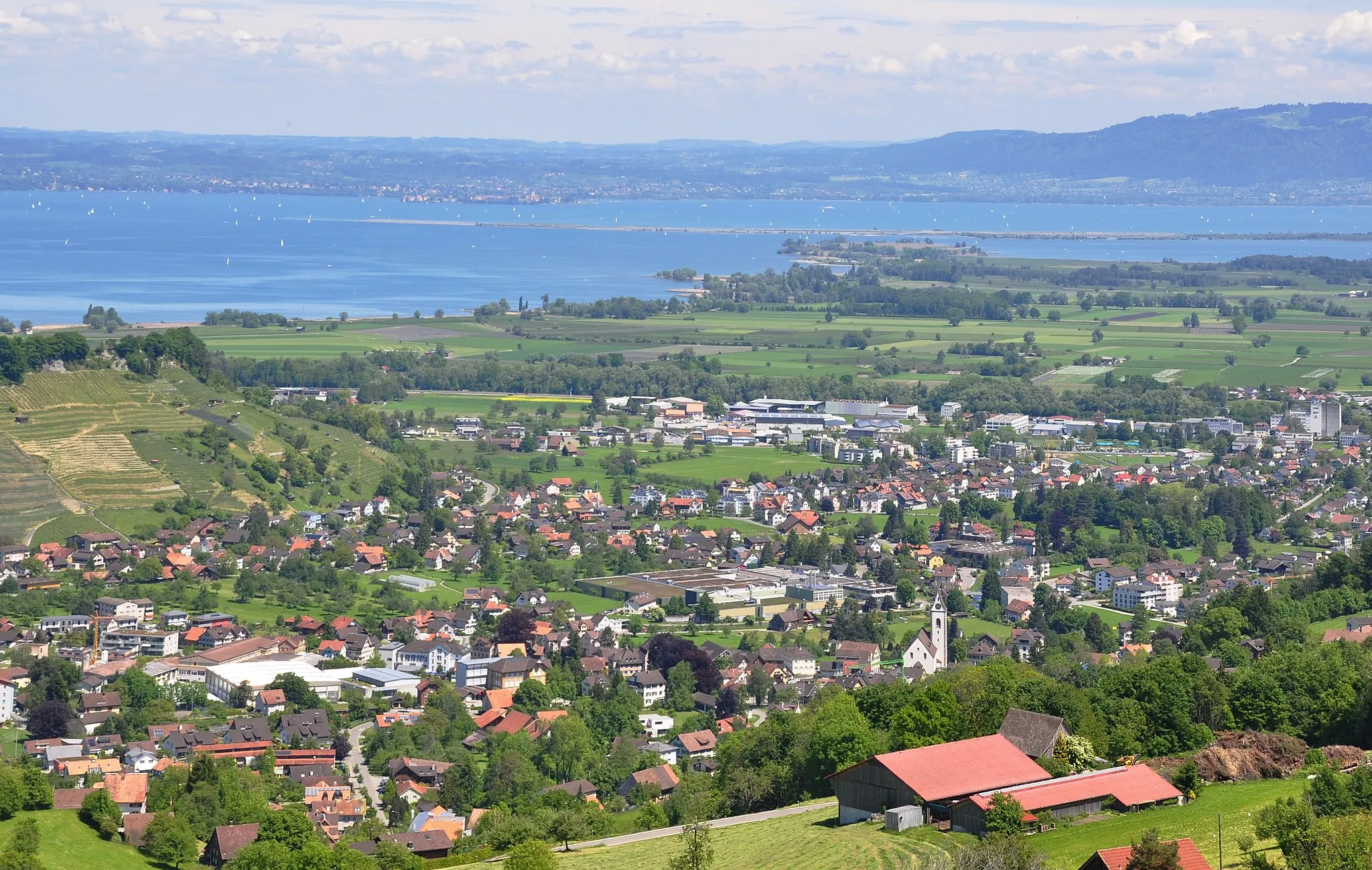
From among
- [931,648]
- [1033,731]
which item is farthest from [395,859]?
[931,648]

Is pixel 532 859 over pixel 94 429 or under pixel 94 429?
over

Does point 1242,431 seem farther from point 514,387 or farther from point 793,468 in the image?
point 514,387

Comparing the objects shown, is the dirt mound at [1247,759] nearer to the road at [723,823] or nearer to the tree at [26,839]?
the road at [723,823]

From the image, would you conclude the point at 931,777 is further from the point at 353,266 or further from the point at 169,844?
the point at 353,266

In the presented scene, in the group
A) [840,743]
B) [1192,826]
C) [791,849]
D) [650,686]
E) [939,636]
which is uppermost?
[1192,826]

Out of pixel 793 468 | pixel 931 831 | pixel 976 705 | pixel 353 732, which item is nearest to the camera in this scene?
pixel 931 831

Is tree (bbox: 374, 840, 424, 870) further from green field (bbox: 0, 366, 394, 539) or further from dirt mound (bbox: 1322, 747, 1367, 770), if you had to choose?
green field (bbox: 0, 366, 394, 539)

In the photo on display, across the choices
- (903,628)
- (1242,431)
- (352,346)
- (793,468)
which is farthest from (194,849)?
(352,346)
